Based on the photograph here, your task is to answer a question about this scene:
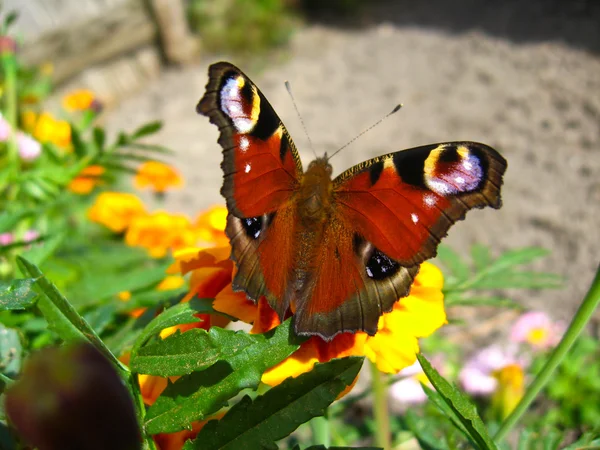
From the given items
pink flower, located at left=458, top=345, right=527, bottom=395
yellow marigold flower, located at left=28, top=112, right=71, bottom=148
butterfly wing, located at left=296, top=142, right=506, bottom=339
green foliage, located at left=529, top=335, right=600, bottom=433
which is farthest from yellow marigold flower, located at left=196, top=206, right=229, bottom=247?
green foliage, located at left=529, top=335, right=600, bottom=433

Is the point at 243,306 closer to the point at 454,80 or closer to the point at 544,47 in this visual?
the point at 454,80

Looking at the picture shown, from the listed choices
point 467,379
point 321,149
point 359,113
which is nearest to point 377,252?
point 467,379

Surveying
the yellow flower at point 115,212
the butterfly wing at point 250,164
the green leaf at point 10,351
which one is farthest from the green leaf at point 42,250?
the yellow flower at point 115,212

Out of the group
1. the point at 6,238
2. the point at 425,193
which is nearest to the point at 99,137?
the point at 6,238

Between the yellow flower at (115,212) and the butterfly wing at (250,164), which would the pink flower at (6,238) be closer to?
the yellow flower at (115,212)

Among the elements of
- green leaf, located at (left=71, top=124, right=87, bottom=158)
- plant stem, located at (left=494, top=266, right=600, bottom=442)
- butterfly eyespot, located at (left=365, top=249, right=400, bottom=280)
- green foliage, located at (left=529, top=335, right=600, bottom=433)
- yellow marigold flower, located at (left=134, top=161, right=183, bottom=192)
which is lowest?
green foliage, located at (left=529, top=335, right=600, bottom=433)

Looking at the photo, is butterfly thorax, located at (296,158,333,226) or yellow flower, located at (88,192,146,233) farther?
yellow flower, located at (88,192,146,233)

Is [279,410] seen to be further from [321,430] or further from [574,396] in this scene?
[574,396]

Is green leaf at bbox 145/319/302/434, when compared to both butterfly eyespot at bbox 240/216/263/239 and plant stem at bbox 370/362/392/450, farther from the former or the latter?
plant stem at bbox 370/362/392/450
